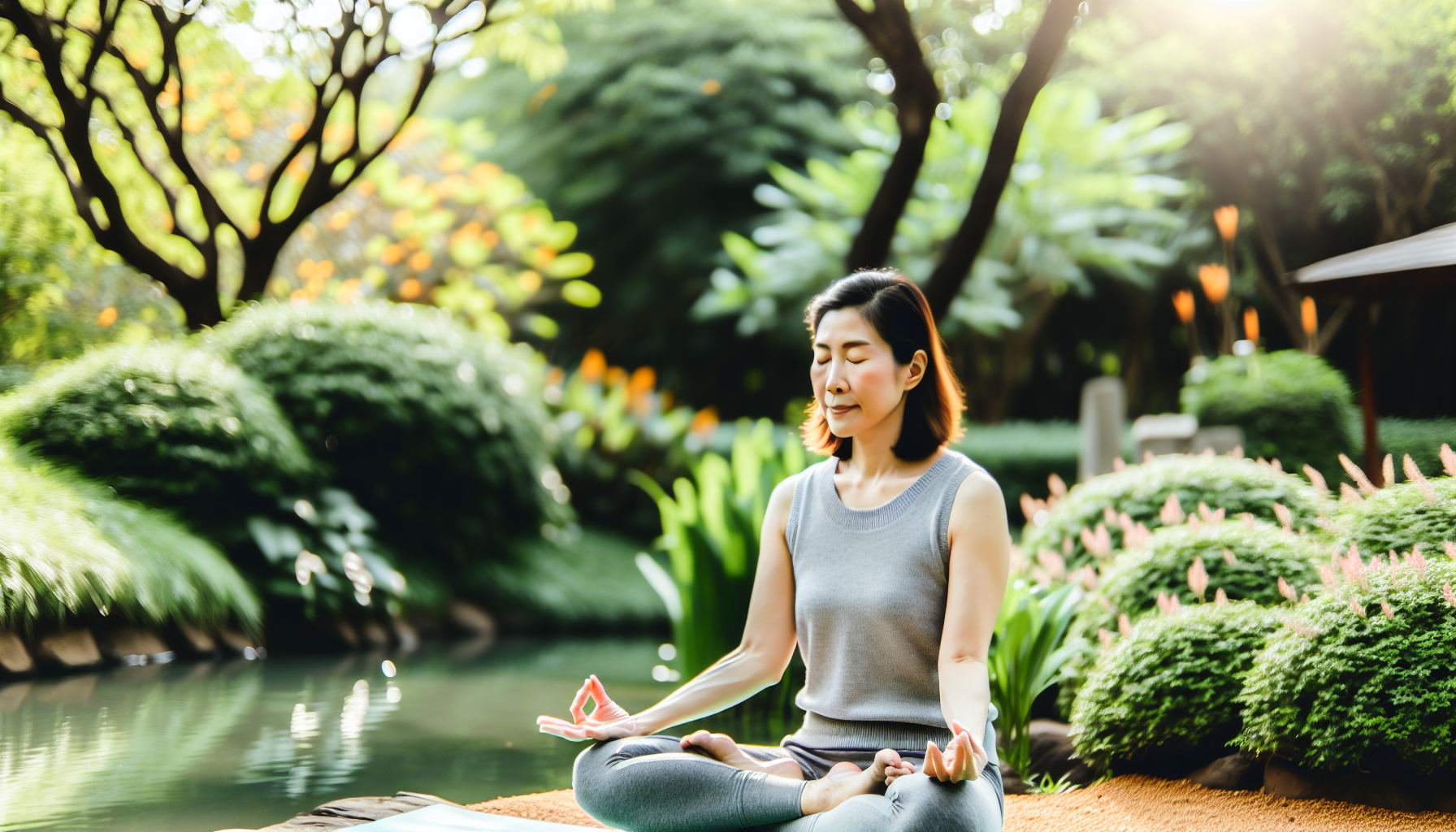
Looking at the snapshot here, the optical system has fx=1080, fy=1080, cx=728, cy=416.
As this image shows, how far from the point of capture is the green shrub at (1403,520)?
2.74 metres

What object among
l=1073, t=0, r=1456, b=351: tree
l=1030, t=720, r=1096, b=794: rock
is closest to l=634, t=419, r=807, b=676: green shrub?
l=1030, t=720, r=1096, b=794: rock

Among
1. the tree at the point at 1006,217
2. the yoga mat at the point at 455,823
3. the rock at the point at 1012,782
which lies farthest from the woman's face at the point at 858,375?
the tree at the point at 1006,217

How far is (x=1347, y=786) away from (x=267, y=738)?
3.03 meters

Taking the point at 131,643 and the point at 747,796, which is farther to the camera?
the point at 131,643

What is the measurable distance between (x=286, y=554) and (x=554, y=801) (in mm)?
3391

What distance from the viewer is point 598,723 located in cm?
188

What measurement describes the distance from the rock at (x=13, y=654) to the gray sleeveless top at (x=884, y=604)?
3.78m

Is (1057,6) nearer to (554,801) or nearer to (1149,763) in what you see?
(1149,763)

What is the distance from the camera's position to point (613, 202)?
1193 cm

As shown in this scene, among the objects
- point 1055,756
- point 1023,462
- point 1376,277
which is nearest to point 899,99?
point 1376,277

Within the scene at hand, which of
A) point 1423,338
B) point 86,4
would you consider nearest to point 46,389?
point 86,4

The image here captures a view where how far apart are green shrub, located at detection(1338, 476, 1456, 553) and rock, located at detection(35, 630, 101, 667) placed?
15.2ft

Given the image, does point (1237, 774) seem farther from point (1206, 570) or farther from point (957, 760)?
point (957, 760)

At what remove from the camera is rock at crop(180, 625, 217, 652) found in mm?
4930
